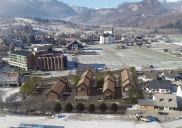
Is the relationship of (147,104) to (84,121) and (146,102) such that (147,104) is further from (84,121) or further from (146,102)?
(84,121)

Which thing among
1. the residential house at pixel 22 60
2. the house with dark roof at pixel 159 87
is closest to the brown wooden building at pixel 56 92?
the house with dark roof at pixel 159 87

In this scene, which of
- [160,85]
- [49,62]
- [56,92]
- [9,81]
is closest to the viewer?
[56,92]

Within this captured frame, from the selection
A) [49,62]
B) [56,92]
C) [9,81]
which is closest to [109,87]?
[56,92]

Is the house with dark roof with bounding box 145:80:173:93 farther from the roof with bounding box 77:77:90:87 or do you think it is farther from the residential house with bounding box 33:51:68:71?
the residential house with bounding box 33:51:68:71

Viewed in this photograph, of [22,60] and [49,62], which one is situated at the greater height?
[22,60]

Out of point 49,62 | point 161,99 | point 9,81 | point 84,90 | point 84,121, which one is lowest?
point 84,121

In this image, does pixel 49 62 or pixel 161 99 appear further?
pixel 49 62

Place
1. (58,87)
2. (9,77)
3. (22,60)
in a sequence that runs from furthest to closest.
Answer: (22,60)
(9,77)
(58,87)

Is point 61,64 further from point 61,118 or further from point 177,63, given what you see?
point 177,63
